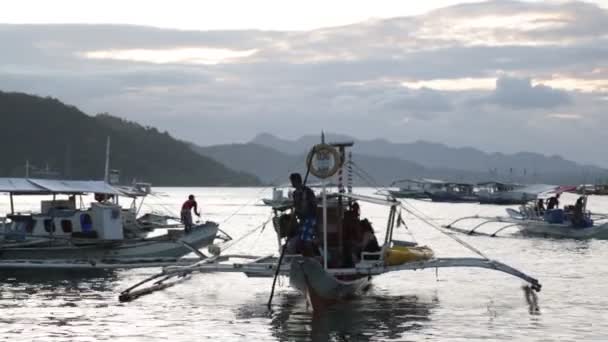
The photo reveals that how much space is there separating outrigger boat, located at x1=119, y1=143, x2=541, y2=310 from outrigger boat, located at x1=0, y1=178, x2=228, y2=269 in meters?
6.53

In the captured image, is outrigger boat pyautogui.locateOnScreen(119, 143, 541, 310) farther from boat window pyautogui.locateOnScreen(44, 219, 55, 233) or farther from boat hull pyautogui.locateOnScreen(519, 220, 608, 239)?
boat hull pyautogui.locateOnScreen(519, 220, 608, 239)

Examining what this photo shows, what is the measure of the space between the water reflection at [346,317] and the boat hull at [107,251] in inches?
317

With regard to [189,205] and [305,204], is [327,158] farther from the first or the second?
[189,205]

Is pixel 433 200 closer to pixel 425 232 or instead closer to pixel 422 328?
pixel 425 232

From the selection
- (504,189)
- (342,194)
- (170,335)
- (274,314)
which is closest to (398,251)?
(342,194)

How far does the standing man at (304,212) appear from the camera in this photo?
81.2 feet

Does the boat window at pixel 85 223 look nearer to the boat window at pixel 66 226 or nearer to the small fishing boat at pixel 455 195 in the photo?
the boat window at pixel 66 226

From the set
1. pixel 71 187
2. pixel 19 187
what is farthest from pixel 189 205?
pixel 19 187

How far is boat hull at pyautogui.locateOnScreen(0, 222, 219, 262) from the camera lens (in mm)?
33719

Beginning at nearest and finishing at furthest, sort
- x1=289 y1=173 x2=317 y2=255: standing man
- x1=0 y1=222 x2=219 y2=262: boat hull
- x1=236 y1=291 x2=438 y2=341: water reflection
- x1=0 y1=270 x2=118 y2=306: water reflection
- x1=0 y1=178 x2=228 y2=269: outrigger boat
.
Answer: x1=236 y1=291 x2=438 y2=341: water reflection → x1=289 y1=173 x2=317 y2=255: standing man → x1=0 y1=270 x2=118 y2=306: water reflection → x1=0 y1=178 x2=228 y2=269: outrigger boat → x1=0 y1=222 x2=219 y2=262: boat hull

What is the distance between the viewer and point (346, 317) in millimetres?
25625

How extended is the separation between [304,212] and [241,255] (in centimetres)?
784

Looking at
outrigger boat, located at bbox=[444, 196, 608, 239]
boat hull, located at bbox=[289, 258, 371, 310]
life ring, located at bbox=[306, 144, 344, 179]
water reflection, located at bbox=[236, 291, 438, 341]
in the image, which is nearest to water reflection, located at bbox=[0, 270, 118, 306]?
water reflection, located at bbox=[236, 291, 438, 341]

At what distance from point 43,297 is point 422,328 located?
12626mm
